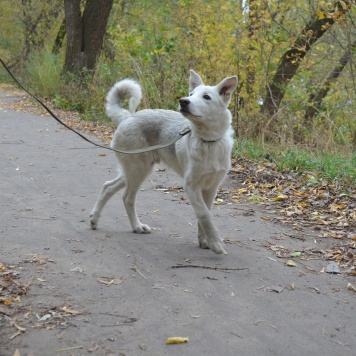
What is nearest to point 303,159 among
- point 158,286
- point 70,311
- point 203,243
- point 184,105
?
point 203,243

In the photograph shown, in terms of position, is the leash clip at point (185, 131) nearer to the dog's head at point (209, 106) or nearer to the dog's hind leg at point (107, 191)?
the dog's head at point (209, 106)

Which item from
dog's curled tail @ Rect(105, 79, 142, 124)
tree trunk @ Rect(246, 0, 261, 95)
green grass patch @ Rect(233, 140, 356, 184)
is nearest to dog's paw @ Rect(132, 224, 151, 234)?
dog's curled tail @ Rect(105, 79, 142, 124)

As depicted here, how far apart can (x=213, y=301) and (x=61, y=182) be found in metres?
4.51

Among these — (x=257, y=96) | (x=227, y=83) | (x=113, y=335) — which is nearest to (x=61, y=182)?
(x=227, y=83)

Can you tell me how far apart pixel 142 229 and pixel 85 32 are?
12.7 meters

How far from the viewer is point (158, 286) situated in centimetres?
415

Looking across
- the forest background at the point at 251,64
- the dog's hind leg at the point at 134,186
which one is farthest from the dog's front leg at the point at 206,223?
the forest background at the point at 251,64

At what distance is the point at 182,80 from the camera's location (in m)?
12.6

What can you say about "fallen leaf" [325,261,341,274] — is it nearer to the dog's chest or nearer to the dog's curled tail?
the dog's chest

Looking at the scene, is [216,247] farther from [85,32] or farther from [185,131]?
[85,32]

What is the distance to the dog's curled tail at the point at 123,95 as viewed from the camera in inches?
229

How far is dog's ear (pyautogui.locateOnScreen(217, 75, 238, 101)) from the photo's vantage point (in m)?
5.08

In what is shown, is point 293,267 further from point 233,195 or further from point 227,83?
point 233,195

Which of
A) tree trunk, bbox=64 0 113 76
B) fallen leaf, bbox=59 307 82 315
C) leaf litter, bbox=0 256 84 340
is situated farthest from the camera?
tree trunk, bbox=64 0 113 76
